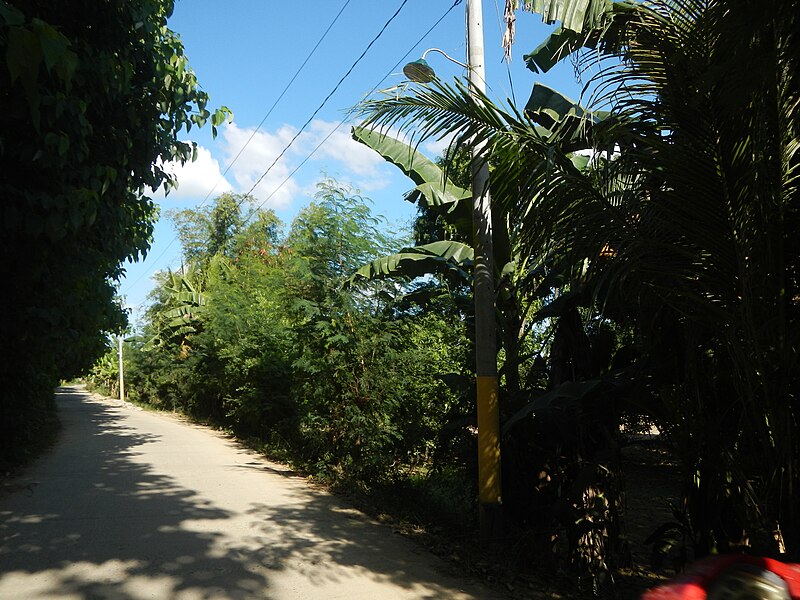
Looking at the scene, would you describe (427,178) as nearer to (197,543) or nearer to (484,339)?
(484,339)

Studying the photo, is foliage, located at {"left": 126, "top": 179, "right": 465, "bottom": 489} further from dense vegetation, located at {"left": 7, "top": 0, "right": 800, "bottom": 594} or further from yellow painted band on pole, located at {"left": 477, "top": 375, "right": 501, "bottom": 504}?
yellow painted band on pole, located at {"left": 477, "top": 375, "right": 501, "bottom": 504}

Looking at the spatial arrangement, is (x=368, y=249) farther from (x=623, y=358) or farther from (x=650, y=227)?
(x=650, y=227)

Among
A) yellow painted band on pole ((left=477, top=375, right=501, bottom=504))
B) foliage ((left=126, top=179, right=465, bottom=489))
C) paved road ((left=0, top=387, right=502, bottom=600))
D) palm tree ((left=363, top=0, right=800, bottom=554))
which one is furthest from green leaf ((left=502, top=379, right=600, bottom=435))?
foliage ((left=126, top=179, right=465, bottom=489))

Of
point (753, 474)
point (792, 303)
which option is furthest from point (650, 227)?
point (753, 474)

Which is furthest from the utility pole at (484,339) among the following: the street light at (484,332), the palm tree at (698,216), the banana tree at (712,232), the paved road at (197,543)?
the banana tree at (712,232)

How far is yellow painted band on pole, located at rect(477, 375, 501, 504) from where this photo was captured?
6344mm

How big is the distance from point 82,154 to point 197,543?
155 inches

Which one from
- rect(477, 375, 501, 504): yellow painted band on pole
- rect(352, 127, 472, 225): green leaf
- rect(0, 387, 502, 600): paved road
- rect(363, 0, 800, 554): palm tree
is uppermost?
rect(352, 127, 472, 225): green leaf

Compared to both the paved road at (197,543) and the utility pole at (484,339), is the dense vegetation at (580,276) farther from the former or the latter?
the paved road at (197,543)

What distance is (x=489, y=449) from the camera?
20.8 ft

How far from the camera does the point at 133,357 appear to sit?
42.9 meters

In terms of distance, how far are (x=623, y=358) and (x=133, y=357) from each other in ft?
137

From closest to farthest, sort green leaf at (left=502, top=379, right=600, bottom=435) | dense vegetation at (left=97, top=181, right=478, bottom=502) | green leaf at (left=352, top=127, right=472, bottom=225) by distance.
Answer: green leaf at (left=502, top=379, right=600, bottom=435)
green leaf at (left=352, top=127, right=472, bottom=225)
dense vegetation at (left=97, top=181, right=478, bottom=502)

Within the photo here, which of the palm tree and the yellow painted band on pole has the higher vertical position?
the palm tree
